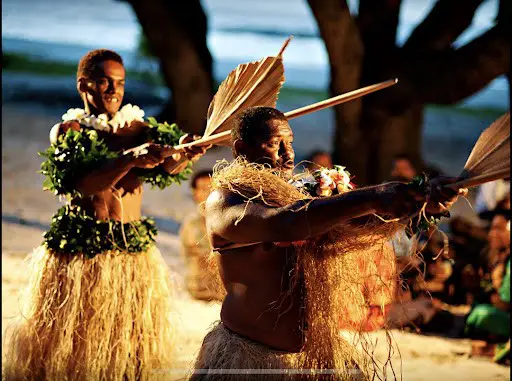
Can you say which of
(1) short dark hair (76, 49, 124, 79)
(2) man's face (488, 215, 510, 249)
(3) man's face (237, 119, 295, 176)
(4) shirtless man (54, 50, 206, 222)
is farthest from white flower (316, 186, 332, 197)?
(2) man's face (488, 215, 510, 249)

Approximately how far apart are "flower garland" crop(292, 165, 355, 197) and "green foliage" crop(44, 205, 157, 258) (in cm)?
124

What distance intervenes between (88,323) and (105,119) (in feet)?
2.71

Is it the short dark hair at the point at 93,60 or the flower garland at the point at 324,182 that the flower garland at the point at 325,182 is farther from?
the short dark hair at the point at 93,60

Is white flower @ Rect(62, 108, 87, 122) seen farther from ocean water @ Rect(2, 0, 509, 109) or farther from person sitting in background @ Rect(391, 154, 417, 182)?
ocean water @ Rect(2, 0, 509, 109)

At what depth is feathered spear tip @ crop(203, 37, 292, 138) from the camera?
3238 millimetres

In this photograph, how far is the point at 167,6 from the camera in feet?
27.5

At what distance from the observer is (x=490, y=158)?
224cm

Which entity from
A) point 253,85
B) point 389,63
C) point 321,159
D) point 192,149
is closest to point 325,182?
point 253,85

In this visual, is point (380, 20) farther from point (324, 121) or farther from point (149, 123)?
point (324, 121)

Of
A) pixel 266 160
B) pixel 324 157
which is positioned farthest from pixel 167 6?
pixel 266 160

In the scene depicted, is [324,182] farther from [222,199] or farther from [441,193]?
[441,193]

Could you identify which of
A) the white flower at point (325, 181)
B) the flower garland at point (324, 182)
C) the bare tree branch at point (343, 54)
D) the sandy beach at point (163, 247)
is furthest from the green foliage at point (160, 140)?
the bare tree branch at point (343, 54)

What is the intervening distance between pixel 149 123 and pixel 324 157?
6.90 ft

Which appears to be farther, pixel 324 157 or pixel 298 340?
pixel 324 157
